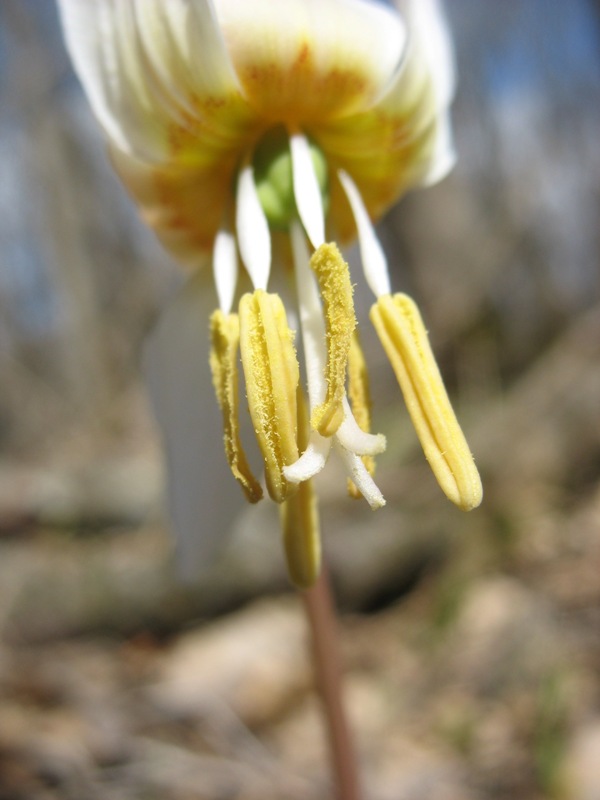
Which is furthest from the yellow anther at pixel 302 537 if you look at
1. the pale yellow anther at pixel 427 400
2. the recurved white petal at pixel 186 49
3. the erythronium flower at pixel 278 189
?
the recurved white petal at pixel 186 49

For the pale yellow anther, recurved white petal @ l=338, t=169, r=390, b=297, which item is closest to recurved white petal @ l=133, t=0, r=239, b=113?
recurved white petal @ l=338, t=169, r=390, b=297

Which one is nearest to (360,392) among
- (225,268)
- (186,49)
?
(225,268)

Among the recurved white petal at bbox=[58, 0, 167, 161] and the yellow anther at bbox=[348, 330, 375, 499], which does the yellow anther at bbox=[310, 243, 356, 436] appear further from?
the recurved white petal at bbox=[58, 0, 167, 161]

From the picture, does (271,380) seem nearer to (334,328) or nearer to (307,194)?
(334,328)

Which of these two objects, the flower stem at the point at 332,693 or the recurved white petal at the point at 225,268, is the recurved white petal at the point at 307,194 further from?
the flower stem at the point at 332,693

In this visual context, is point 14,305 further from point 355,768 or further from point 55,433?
point 355,768
